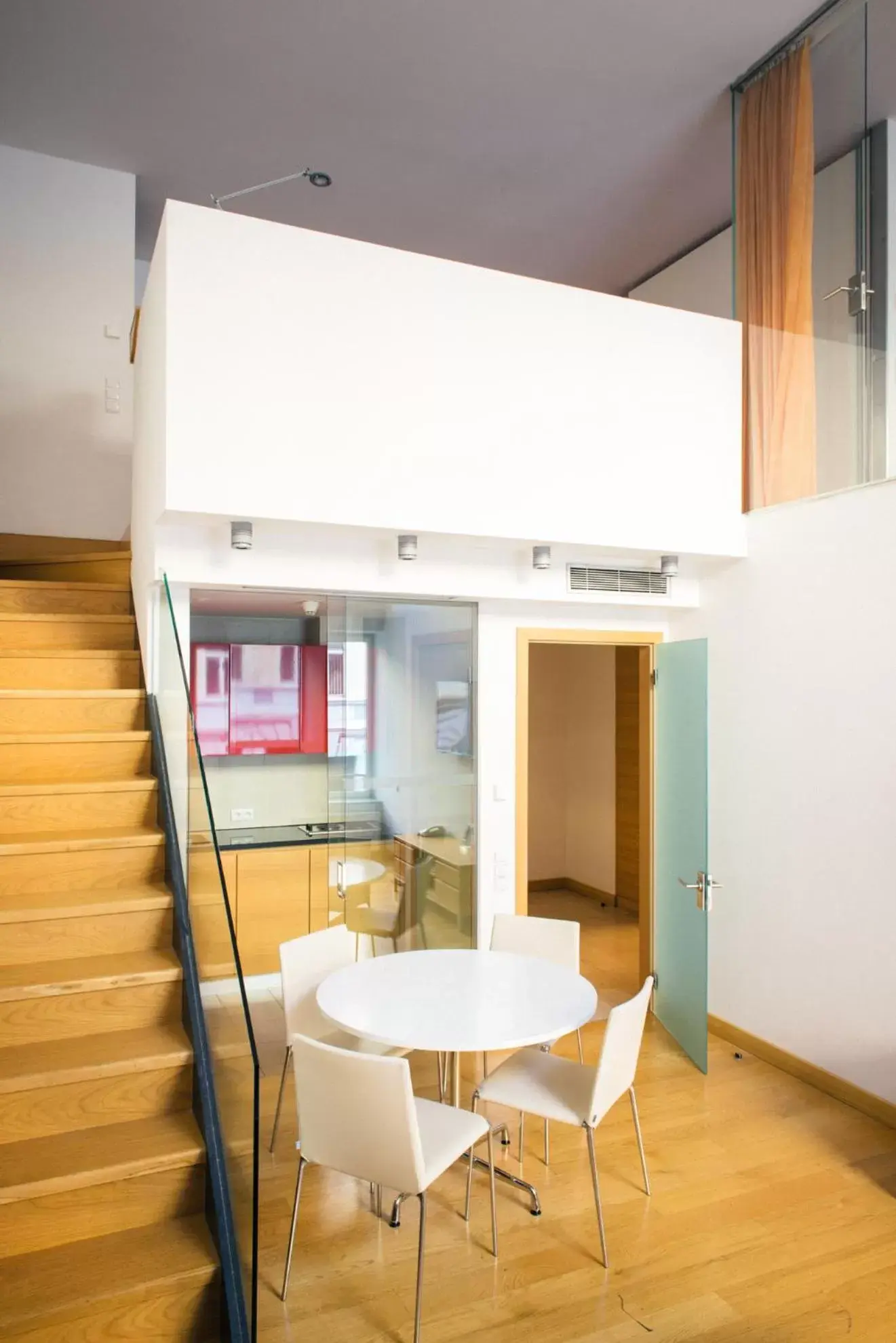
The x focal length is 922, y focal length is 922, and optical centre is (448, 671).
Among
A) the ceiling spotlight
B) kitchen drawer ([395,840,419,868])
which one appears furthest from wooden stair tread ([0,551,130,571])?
kitchen drawer ([395,840,419,868])

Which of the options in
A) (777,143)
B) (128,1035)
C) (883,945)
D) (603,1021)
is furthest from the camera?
(603,1021)

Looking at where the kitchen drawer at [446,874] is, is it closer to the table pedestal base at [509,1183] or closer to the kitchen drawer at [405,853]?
the kitchen drawer at [405,853]

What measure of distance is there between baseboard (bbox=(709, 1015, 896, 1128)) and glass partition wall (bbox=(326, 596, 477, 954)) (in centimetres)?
139

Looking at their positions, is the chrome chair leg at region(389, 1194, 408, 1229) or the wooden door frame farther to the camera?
the wooden door frame

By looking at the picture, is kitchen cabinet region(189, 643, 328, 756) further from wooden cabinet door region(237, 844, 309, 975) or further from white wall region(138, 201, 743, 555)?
white wall region(138, 201, 743, 555)

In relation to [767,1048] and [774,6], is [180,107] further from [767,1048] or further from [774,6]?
[767,1048]

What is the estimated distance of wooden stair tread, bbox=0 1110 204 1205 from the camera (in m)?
2.41

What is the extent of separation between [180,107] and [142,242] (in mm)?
1708

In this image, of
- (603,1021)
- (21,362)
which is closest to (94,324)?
(21,362)

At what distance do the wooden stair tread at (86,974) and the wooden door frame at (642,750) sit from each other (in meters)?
2.27

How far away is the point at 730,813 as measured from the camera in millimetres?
4742

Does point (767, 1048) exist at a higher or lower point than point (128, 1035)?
lower

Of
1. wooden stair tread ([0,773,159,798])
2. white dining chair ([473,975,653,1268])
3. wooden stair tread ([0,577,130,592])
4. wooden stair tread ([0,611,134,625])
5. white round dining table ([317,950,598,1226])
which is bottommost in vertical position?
white dining chair ([473,975,653,1268])

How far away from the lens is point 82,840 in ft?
10.8
